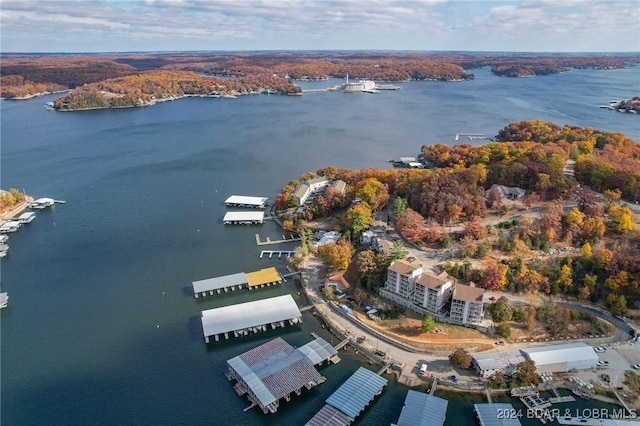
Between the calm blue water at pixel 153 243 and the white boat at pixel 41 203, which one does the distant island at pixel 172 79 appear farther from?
the white boat at pixel 41 203

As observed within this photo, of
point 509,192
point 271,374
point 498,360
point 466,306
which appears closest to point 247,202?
point 271,374

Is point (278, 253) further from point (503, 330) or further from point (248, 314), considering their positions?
point (503, 330)

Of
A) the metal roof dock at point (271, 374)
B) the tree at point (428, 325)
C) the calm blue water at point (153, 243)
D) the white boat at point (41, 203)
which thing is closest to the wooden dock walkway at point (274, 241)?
the calm blue water at point (153, 243)

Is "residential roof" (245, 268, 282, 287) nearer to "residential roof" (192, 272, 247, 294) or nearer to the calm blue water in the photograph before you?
"residential roof" (192, 272, 247, 294)

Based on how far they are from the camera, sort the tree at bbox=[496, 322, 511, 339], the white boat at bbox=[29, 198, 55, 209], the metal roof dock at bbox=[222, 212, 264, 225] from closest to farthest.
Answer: the tree at bbox=[496, 322, 511, 339] < the metal roof dock at bbox=[222, 212, 264, 225] < the white boat at bbox=[29, 198, 55, 209]

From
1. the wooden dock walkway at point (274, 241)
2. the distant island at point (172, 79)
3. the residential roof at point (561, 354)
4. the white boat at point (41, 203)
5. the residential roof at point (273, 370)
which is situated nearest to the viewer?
the residential roof at point (273, 370)

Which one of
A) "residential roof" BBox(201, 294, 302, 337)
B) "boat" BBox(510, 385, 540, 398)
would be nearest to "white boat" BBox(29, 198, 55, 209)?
"residential roof" BBox(201, 294, 302, 337)

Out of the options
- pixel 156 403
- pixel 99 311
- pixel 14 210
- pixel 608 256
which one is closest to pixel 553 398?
pixel 608 256
